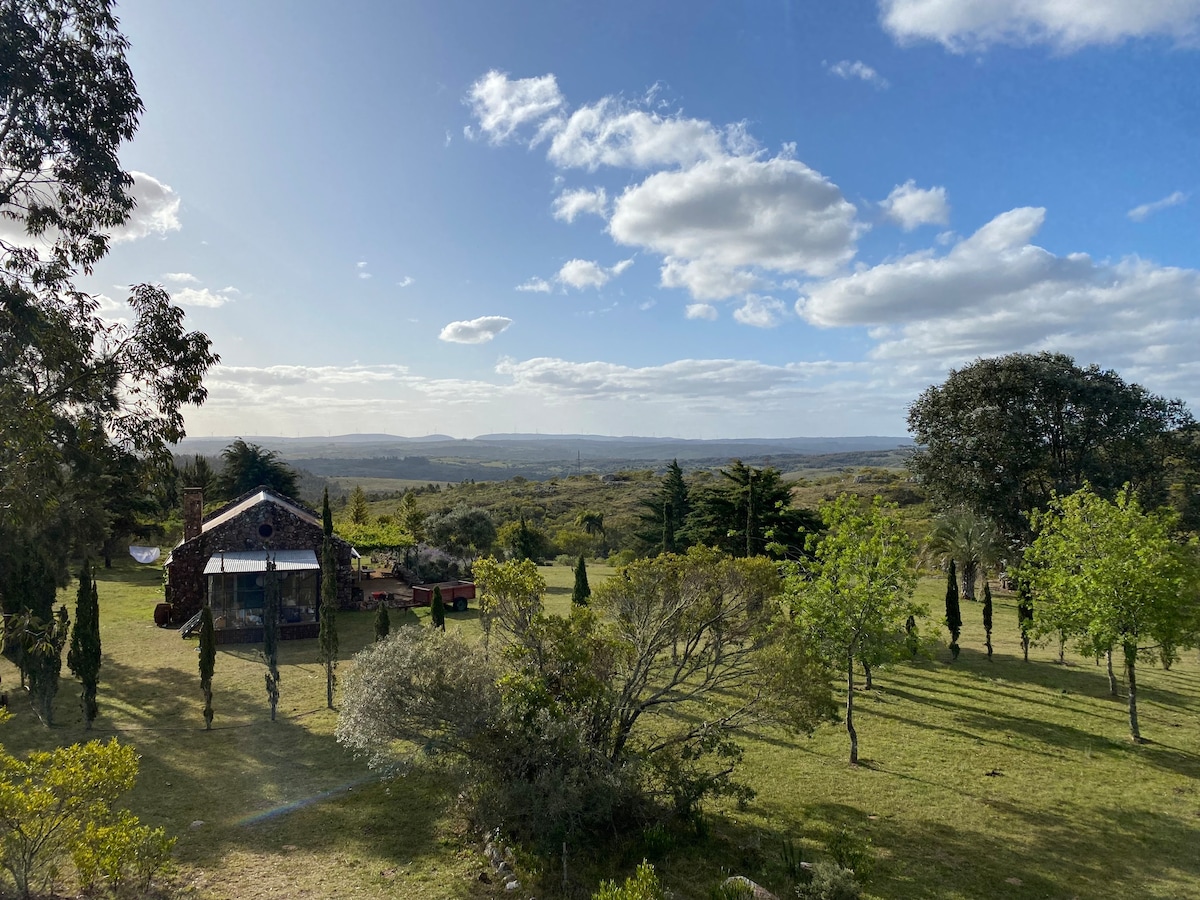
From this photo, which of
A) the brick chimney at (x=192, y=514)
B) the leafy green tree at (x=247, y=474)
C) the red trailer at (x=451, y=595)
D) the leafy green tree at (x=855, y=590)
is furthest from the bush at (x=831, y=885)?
the leafy green tree at (x=247, y=474)

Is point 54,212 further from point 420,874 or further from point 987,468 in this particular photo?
point 987,468

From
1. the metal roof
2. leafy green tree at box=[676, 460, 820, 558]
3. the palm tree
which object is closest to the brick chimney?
the metal roof

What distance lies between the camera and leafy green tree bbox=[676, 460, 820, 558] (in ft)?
84.8

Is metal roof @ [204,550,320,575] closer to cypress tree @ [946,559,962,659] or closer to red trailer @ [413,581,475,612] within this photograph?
red trailer @ [413,581,475,612]

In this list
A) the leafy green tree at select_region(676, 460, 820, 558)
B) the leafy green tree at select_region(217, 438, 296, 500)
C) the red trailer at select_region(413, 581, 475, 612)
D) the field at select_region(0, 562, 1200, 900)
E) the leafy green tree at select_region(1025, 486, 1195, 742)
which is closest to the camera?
the field at select_region(0, 562, 1200, 900)

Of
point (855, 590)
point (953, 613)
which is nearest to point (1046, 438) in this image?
point (953, 613)

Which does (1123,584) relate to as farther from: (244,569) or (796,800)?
(244,569)

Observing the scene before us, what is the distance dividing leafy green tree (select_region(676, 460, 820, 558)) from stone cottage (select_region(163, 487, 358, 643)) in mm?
16319

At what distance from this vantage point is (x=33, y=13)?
9.96 meters

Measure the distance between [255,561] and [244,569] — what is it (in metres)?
0.92

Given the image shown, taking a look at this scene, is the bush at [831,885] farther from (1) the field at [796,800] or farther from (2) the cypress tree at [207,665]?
(2) the cypress tree at [207,665]

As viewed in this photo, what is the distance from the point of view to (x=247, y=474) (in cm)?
5066

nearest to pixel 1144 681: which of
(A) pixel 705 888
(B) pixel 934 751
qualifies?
(B) pixel 934 751

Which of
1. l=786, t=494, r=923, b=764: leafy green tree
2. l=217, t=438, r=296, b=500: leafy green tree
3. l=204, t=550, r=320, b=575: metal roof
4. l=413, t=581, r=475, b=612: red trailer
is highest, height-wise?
l=217, t=438, r=296, b=500: leafy green tree
